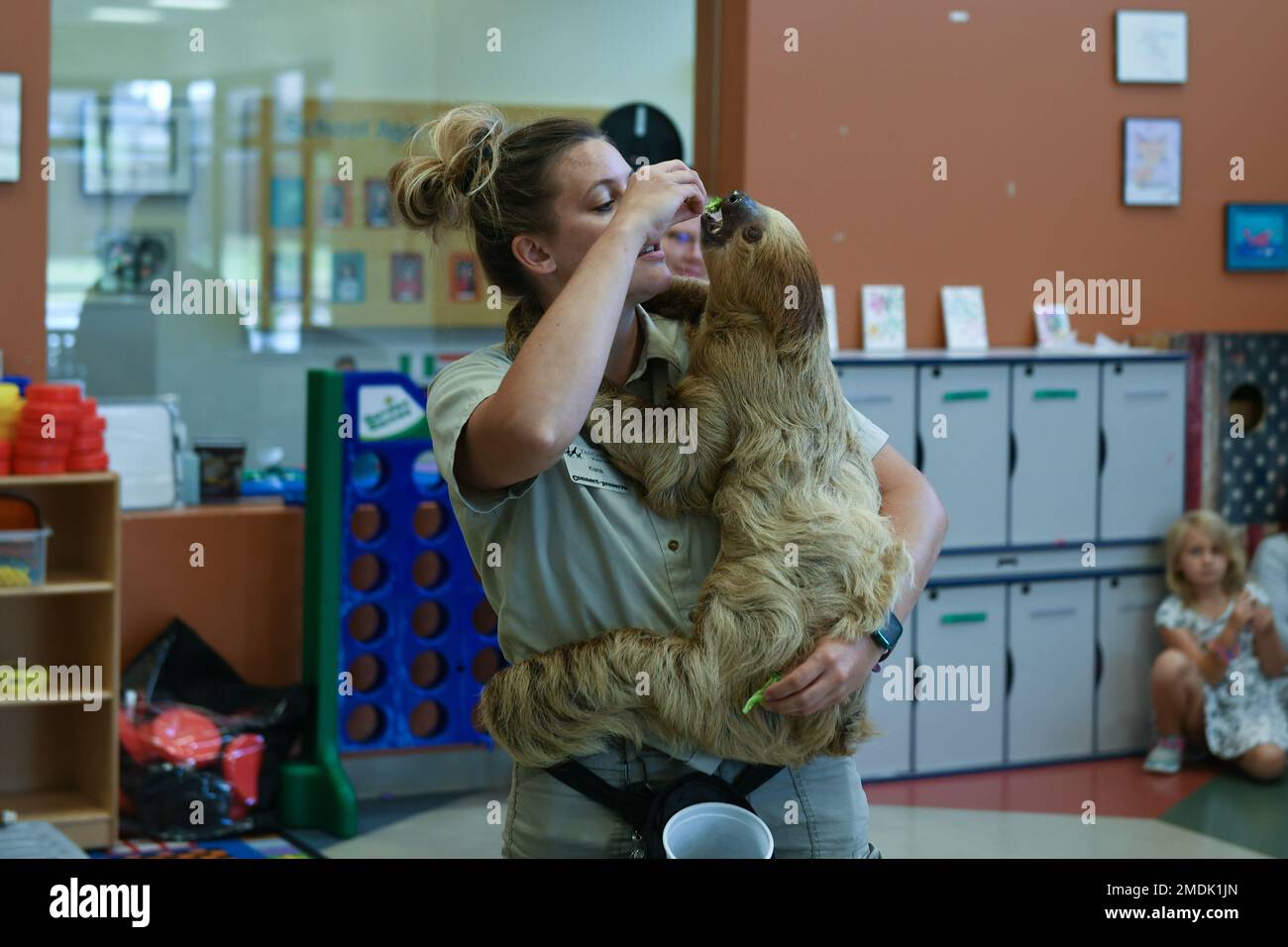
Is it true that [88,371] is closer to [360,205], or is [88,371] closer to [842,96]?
[360,205]

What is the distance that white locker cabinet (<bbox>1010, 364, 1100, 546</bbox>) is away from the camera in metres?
4.90

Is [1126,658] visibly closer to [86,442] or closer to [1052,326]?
[1052,326]

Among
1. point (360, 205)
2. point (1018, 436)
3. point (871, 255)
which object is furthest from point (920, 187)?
point (360, 205)

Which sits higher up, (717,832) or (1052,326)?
(1052,326)

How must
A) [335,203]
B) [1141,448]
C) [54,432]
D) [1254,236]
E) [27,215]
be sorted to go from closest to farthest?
[54,432] < [27,215] < [335,203] < [1141,448] < [1254,236]

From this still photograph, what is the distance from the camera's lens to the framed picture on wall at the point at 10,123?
13.7ft

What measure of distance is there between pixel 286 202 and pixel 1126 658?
3243mm

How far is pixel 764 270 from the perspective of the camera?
1.86 metres

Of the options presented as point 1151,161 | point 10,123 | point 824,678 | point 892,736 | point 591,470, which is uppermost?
point 1151,161

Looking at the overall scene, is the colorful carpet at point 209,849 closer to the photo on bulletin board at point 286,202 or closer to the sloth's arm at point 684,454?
the photo on bulletin board at point 286,202

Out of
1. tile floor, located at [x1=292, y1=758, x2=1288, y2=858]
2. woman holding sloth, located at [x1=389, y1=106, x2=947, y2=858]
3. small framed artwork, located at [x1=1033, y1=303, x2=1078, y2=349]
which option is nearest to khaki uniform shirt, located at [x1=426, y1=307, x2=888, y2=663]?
woman holding sloth, located at [x1=389, y1=106, x2=947, y2=858]

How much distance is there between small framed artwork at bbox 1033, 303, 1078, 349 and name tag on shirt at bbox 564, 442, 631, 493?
3.85 meters

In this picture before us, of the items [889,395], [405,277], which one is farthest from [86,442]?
[889,395]

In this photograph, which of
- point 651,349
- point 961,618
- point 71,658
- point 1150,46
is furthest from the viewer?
point 1150,46
